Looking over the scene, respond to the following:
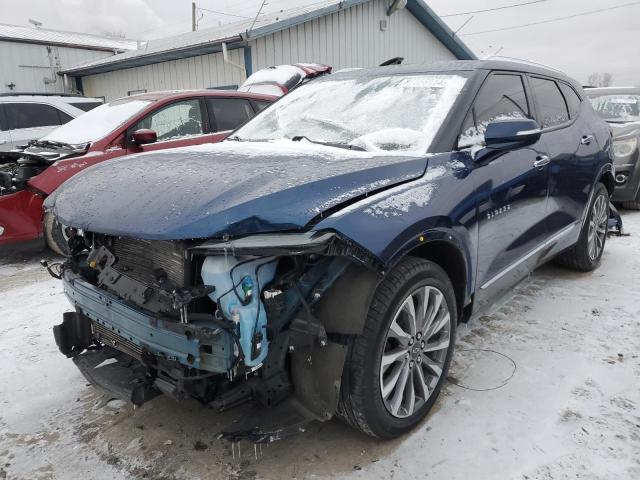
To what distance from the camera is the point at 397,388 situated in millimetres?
2301

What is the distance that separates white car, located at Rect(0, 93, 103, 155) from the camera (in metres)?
8.38

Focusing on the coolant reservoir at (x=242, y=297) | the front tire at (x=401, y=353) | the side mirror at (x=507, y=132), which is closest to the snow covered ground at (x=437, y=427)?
the front tire at (x=401, y=353)

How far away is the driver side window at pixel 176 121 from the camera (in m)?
5.75

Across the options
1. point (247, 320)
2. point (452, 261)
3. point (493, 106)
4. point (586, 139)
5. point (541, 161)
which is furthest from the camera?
point (586, 139)

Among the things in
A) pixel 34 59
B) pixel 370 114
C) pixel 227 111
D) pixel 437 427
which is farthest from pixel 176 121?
pixel 34 59

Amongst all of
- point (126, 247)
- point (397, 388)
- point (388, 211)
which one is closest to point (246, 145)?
point (126, 247)

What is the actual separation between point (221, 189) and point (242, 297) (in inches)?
17.3

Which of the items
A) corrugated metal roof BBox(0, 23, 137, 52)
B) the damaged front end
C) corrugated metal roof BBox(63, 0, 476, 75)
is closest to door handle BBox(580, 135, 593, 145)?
the damaged front end

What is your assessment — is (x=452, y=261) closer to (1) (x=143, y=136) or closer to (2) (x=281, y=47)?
(1) (x=143, y=136)

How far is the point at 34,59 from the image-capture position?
1809cm

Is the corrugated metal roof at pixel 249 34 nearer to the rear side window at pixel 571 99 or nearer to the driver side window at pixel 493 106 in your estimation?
the rear side window at pixel 571 99

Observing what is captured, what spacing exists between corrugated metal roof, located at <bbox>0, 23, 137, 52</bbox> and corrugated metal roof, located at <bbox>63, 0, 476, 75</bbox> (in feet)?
8.34

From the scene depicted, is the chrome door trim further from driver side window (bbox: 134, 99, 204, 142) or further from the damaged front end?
driver side window (bbox: 134, 99, 204, 142)

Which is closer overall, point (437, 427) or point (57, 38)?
point (437, 427)
